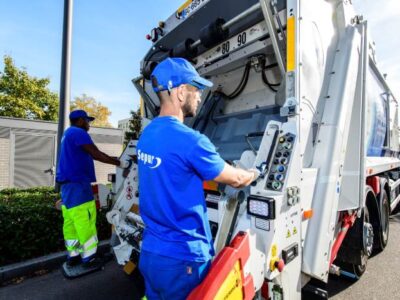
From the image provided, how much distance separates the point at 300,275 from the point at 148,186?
132 cm

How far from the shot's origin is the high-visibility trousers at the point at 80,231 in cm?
354

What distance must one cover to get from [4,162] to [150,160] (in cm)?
1236

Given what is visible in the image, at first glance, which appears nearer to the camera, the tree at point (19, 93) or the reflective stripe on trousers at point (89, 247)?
the reflective stripe on trousers at point (89, 247)

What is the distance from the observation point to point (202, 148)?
1.40 meters

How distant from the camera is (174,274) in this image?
142 cm

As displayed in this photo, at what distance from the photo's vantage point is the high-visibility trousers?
3.54 metres

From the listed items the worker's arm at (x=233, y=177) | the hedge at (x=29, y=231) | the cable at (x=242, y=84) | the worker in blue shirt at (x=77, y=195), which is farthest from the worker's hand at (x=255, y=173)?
the hedge at (x=29, y=231)

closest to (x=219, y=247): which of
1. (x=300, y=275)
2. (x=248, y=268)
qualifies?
(x=248, y=268)

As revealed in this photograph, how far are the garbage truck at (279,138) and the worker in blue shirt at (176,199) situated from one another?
0.13m

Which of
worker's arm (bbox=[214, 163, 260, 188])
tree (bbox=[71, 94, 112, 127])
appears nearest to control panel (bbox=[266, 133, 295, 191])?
worker's arm (bbox=[214, 163, 260, 188])

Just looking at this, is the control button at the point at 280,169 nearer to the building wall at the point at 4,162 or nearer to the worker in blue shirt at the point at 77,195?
the worker in blue shirt at the point at 77,195

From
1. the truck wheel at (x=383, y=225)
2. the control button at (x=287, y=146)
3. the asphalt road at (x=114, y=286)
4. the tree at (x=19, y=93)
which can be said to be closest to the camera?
the control button at (x=287, y=146)

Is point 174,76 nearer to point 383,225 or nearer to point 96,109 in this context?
point 383,225

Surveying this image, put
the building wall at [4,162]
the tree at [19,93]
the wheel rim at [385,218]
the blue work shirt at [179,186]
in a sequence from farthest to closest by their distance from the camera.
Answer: the tree at [19,93] → the building wall at [4,162] → the wheel rim at [385,218] → the blue work shirt at [179,186]
